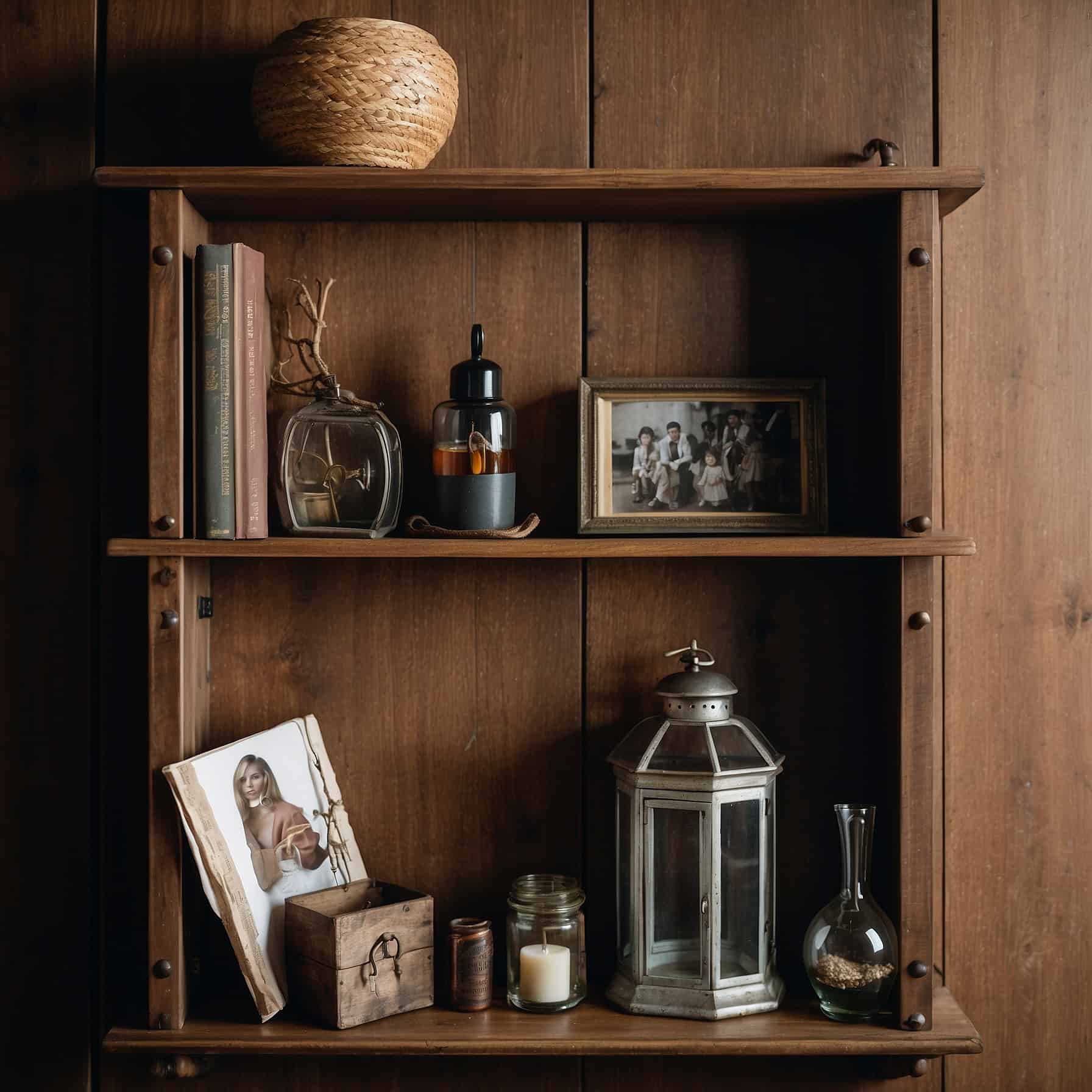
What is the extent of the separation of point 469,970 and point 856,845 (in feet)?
1.60

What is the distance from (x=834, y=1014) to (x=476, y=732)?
56 cm

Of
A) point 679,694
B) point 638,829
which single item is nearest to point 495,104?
point 679,694

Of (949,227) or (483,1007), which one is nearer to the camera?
(483,1007)

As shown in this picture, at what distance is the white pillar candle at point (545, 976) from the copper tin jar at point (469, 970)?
0.15ft

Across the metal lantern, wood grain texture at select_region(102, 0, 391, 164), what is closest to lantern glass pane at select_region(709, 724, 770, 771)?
the metal lantern

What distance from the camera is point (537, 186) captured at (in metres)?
1.25

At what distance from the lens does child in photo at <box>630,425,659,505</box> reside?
1370mm

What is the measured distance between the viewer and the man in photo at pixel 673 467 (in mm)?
1368

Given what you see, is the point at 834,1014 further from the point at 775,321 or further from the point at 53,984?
the point at 53,984

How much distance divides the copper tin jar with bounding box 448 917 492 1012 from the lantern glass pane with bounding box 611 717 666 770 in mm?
272

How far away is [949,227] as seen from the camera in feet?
4.67

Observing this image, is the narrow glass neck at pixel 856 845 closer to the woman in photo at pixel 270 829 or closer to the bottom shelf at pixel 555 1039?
the bottom shelf at pixel 555 1039

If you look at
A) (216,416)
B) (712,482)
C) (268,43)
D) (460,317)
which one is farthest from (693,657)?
(268,43)

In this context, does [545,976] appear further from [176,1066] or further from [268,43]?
[268,43]
